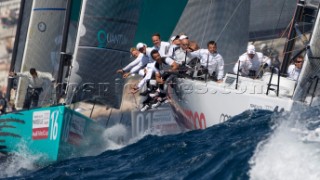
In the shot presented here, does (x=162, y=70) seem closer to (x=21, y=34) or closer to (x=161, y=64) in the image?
(x=161, y=64)

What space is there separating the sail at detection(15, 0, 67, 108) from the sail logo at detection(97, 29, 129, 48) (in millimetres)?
1242

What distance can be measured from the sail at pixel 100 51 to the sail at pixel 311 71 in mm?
3086

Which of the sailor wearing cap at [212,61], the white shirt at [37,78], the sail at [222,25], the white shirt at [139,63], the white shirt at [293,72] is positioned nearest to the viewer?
the white shirt at [293,72]

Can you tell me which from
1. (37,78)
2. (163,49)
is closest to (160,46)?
(163,49)

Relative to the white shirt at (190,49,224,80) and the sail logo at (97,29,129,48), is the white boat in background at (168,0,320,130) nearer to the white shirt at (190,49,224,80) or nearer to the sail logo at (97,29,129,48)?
the white shirt at (190,49,224,80)

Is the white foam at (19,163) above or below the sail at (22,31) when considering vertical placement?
below

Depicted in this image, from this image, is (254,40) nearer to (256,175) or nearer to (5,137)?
(5,137)

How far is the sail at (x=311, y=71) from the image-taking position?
892 centimetres

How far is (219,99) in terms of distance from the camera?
988 centimetres

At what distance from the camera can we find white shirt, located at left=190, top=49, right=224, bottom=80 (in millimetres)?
10477

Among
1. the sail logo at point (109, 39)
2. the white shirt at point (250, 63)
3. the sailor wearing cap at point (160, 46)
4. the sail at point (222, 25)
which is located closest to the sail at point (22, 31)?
the sail logo at point (109, 39)

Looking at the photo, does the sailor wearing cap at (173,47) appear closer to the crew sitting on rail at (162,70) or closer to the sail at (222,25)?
the crew sitting on rail at (162,70)

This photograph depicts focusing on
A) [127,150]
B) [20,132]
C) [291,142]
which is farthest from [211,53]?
[291,142]

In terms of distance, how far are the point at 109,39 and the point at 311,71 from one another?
3.70 meters
